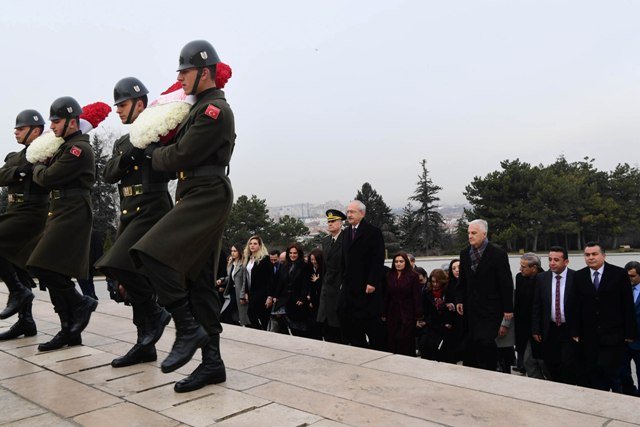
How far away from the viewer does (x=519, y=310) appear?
20.3 feet

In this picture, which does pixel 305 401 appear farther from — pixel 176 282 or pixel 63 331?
pixel 63 331

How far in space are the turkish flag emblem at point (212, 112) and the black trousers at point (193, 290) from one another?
0.96 metres

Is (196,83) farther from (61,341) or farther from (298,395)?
(61,341)

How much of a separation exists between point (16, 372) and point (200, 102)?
248cm

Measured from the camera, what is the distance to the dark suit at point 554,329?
548 cm

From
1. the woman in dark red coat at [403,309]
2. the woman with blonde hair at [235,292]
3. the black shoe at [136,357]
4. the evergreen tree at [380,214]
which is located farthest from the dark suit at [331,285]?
the evergreen tree at [380,214]

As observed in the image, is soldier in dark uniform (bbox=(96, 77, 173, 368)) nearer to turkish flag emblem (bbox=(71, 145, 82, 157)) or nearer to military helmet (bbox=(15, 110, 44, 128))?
turkish flag emblem (bbox=(71, 145, 82, 157))

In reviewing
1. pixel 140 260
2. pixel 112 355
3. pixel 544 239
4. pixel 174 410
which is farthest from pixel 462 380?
pixel 544 239

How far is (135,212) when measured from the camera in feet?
13.9

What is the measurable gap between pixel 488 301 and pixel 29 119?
5.07 m

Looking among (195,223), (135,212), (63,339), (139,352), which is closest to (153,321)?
(139,352)

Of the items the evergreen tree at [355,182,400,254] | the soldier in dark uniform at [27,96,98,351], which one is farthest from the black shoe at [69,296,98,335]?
the evergreen tree at [355,182,400,254]

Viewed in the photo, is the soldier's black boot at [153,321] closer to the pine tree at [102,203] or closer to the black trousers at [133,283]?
the black trousers at [133,283]

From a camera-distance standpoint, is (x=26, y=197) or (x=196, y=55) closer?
(x=196, y=55)
